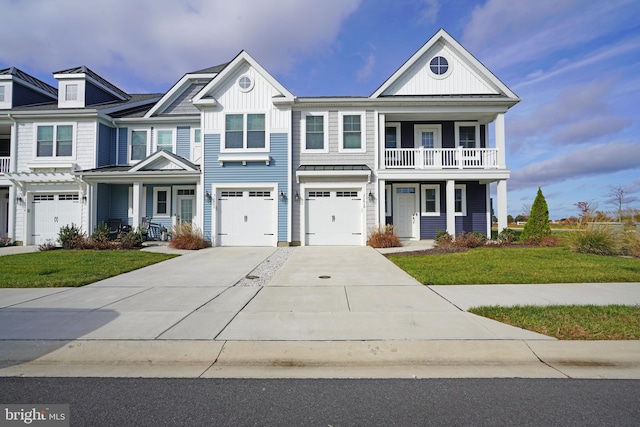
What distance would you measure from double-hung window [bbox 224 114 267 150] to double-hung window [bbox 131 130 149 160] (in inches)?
233

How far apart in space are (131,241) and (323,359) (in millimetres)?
13129

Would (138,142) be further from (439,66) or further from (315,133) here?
(439,66)

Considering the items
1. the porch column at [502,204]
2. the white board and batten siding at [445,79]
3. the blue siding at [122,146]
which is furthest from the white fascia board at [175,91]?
the porch column at [502,204]

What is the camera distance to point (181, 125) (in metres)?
18.0

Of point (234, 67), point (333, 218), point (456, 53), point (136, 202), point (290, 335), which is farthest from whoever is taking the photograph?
point (456, 53)

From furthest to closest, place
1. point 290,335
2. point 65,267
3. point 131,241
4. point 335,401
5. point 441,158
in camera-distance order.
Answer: point 441,158, point 131,241, point 65,267, point 290,335, point 335,401

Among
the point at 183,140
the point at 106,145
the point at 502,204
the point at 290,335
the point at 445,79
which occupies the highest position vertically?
the point at 445,79

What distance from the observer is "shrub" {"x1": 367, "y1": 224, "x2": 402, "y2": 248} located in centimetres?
1432

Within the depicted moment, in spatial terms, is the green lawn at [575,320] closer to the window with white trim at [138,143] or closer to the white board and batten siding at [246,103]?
the white board and batten siding at [246,103]

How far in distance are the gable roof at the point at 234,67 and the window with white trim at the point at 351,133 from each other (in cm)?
277

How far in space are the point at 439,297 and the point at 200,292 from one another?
4.94 meters

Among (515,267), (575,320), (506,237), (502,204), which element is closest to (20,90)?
(515,267)

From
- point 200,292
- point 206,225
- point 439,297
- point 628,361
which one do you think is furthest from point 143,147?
point 628,361

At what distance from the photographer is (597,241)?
11938mm
